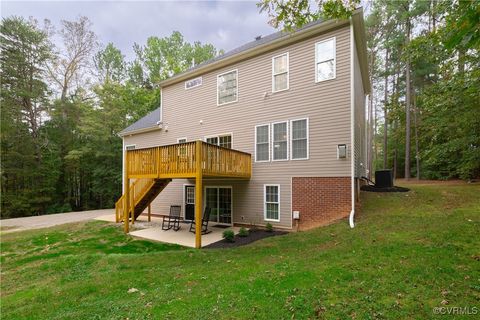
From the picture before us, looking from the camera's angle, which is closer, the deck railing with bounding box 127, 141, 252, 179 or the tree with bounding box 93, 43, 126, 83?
the deck railing with bounding box 127, 141, 252, 179

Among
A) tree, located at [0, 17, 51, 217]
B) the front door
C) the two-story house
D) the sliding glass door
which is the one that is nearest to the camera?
the two-story house

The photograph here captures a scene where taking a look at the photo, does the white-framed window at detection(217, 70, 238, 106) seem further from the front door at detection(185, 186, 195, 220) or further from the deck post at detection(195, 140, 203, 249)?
the front door at detection(185, 186, 195, 220)

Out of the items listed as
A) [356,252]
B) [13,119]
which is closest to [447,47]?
[356,252]

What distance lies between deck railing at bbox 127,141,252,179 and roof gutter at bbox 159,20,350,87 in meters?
4.21

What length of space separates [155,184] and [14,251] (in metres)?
4.72

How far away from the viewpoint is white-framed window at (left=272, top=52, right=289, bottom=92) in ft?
30.6

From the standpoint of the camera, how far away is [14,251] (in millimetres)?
7605

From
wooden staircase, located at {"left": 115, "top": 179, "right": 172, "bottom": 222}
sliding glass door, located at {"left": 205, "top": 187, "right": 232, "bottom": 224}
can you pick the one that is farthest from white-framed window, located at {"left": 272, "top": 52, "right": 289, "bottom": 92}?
wooden staircase, located at {"left": 115, "top": 179, "right": 172, "bottom": 222}

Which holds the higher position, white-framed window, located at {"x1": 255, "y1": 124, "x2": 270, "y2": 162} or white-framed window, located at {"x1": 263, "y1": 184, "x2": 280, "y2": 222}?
white-framed window, located at {"x1": 255, "y1": 124, "x2": 270, "y2": 162}

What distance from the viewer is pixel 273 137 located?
9531 mm

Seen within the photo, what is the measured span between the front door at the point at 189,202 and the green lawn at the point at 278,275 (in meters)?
3.82

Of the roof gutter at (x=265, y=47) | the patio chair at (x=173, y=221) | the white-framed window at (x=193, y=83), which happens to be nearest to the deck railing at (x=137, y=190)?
the patio chair at (x=173, y=221)

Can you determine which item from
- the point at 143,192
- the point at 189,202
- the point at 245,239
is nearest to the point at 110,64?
the point at 143,192

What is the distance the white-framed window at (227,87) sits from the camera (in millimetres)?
10664
